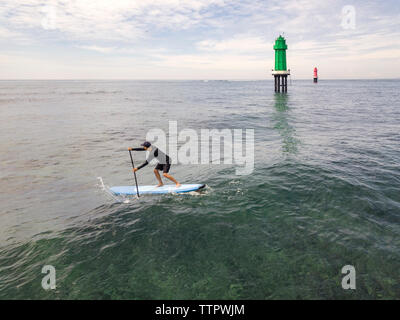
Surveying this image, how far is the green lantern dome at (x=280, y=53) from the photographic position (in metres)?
54.7

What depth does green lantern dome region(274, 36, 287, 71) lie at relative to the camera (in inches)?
2152

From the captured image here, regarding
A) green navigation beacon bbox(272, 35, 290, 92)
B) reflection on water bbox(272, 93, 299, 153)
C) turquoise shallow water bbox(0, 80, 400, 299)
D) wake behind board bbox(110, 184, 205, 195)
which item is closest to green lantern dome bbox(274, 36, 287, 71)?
green navigation beacon bbox(272, 35, 290, 92)

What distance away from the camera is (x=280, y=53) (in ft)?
185

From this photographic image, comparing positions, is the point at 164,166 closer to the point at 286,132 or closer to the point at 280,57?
the point at 286,132

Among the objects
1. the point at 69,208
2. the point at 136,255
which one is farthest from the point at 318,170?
the point at 69,208

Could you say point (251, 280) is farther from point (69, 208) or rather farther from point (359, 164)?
point (359, 164)

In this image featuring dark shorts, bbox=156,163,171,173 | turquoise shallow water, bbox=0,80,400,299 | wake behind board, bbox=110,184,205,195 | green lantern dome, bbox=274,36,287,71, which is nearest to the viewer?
turquoise shallow water, bbox=0,80,400,299

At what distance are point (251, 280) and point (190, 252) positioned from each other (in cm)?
231

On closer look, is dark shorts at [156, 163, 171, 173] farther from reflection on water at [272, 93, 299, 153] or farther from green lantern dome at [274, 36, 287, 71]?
green lantern dome at [274, 36, 287, 71]

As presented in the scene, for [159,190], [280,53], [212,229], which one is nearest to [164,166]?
[159,190]

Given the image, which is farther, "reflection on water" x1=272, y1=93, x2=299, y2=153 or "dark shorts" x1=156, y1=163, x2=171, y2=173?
"reflection on water" x1=272, y1=93, x2=299, y2=153

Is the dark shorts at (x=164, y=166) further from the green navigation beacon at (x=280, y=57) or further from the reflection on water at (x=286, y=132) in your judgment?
the green navigation beacon at (x=280, y=57)

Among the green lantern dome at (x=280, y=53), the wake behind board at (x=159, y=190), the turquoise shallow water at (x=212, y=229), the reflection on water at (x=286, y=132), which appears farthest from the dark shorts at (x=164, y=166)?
the green lantern dome at (x=280, y=53)

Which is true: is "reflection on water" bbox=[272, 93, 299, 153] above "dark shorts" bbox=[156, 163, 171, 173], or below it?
above
